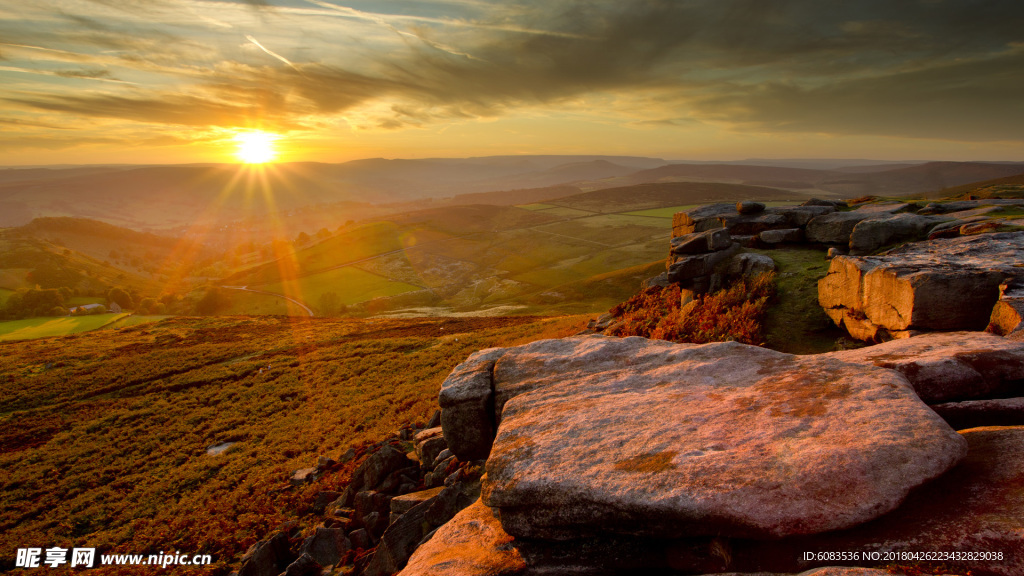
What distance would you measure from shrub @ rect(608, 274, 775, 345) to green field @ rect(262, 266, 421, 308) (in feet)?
309

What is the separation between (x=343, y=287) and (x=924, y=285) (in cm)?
11964

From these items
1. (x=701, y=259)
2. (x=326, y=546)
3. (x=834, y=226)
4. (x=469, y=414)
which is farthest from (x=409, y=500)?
(x=834, y=226)

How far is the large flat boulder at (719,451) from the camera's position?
588 cm

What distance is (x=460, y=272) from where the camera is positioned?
13100 cm

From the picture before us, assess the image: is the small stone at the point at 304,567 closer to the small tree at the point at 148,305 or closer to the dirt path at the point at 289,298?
the dirt path at the point at 289,298

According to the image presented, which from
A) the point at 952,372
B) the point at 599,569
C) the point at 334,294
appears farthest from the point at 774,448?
the point at 334,294

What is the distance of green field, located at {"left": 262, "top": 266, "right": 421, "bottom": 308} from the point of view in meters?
109

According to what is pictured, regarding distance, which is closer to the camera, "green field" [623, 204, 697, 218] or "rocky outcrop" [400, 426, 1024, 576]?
"rocky outcrop" [400, 426, 1024, 576]

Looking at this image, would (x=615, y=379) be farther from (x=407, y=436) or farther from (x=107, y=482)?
(x=107, y=482)

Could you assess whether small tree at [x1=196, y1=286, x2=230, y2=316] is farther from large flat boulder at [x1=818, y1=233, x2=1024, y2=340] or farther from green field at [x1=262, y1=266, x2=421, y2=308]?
large flat boulder at [x1=818, y1=233, x2=1024, y2=340]

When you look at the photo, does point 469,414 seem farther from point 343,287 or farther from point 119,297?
point 119,297

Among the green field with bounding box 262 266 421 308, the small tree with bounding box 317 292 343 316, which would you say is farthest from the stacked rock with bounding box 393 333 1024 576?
the green field with bounding box 262 266 421 308

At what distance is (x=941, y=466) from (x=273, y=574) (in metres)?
15.3

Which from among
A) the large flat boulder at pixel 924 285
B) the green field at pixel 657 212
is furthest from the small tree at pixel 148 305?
the green field at pixel 657 212
